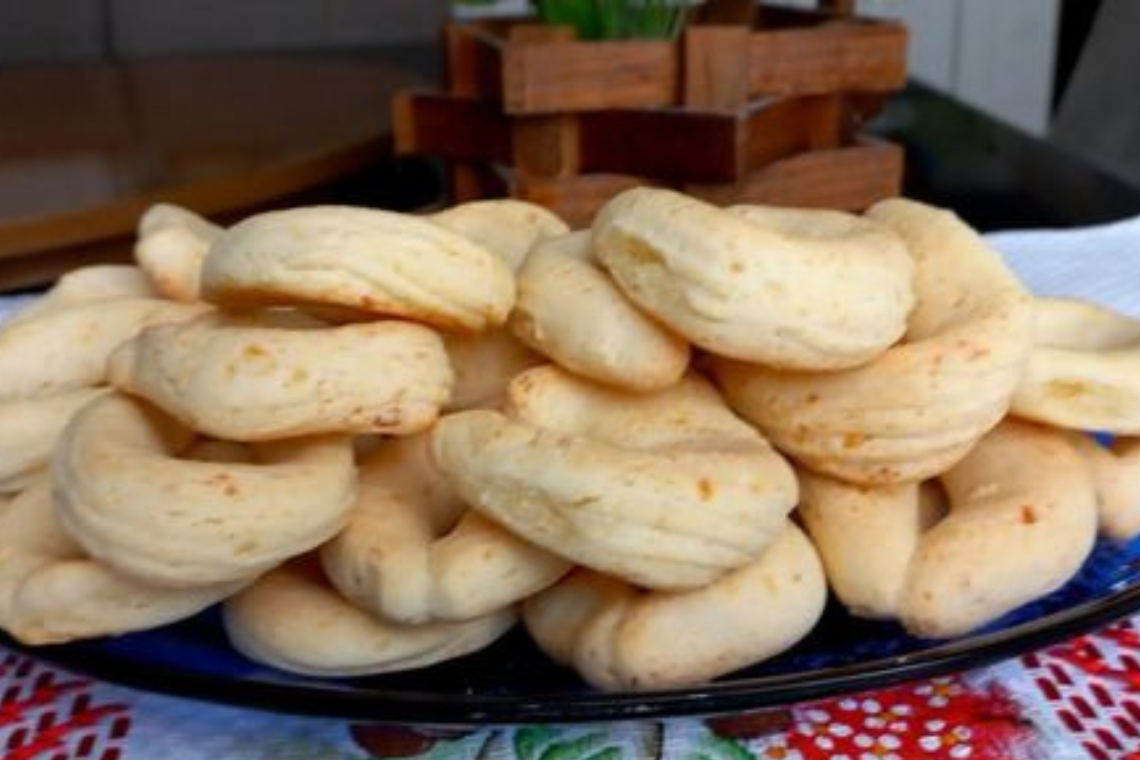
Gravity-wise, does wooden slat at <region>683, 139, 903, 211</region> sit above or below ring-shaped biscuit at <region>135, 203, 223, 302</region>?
below

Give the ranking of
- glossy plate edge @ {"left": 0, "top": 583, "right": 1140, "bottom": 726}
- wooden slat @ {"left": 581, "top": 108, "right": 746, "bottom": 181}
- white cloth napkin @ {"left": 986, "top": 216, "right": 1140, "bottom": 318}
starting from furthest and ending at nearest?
wooden slat @ {"left": 581, "top": 108, "right": 746, "bottom": 181} < white cloth napkin @ {"left": 986, "top": 216, "right": 1140, "bottom": 318} < glossy plate edge @ {"left": 0, "top": 583, "right": 1140, "bottom": 726}

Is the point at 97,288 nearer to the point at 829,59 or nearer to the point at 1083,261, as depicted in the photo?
the point at 1083,261

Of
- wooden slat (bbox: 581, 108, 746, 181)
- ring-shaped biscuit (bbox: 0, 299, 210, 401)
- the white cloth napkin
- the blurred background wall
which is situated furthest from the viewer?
the blurred background wall

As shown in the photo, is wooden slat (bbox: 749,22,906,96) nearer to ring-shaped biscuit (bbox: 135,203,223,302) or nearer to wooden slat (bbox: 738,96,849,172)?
wooden slat (bbox: 738,96,849,172)

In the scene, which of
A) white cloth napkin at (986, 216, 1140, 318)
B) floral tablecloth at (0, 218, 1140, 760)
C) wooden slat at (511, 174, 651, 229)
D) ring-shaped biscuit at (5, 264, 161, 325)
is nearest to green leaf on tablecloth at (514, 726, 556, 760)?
floral tablecloth at (0, 218, 1140, 760)

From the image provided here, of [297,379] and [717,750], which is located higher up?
[297,379]

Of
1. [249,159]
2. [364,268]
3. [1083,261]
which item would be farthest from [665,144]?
[364,268]

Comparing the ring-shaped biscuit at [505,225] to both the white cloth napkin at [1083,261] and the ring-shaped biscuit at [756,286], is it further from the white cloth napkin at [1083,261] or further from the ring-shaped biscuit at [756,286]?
the white cloth napkin at [1083,261]
